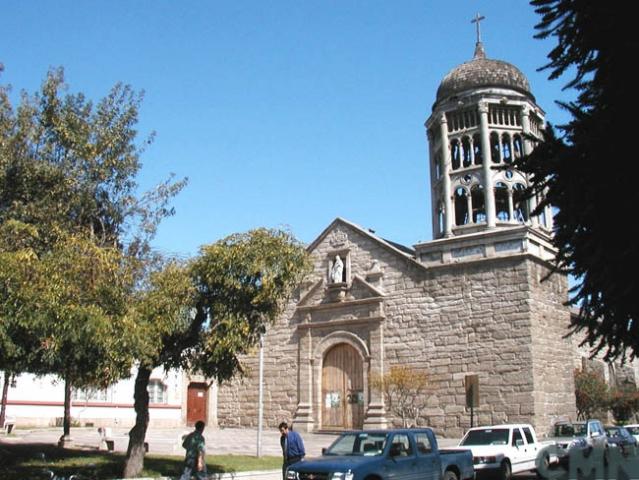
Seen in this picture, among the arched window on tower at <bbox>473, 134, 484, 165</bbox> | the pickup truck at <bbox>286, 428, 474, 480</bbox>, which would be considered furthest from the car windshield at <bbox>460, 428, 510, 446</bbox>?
the arched window on tower at <bbox>473, 134, 484, 165</bbox>

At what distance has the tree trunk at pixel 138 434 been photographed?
13.4 m

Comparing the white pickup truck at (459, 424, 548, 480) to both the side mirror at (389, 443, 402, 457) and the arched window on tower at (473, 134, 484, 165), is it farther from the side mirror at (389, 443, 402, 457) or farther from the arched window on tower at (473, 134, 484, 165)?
the arched window on tower at (473, 134, 484, 165)

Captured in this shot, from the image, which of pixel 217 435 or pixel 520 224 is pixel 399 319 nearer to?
pixel 520 224

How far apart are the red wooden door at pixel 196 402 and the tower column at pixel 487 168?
53.9ft

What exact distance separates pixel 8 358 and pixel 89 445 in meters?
10.0

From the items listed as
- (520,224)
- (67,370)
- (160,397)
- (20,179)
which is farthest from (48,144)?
(160,397)

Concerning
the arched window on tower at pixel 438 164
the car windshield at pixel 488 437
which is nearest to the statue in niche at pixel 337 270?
the arched window on tower at pixel 438 164

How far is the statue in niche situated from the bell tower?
4101 millimetres

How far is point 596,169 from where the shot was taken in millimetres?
6543

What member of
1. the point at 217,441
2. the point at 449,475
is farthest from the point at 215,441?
the point at 449,475

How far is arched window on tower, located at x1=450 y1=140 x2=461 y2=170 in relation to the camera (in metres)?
27.5

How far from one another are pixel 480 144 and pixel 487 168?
179cm

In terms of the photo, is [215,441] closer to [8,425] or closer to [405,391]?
[405,391]

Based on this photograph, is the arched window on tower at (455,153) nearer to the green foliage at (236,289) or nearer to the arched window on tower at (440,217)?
the arched window on tower at (440,217)
